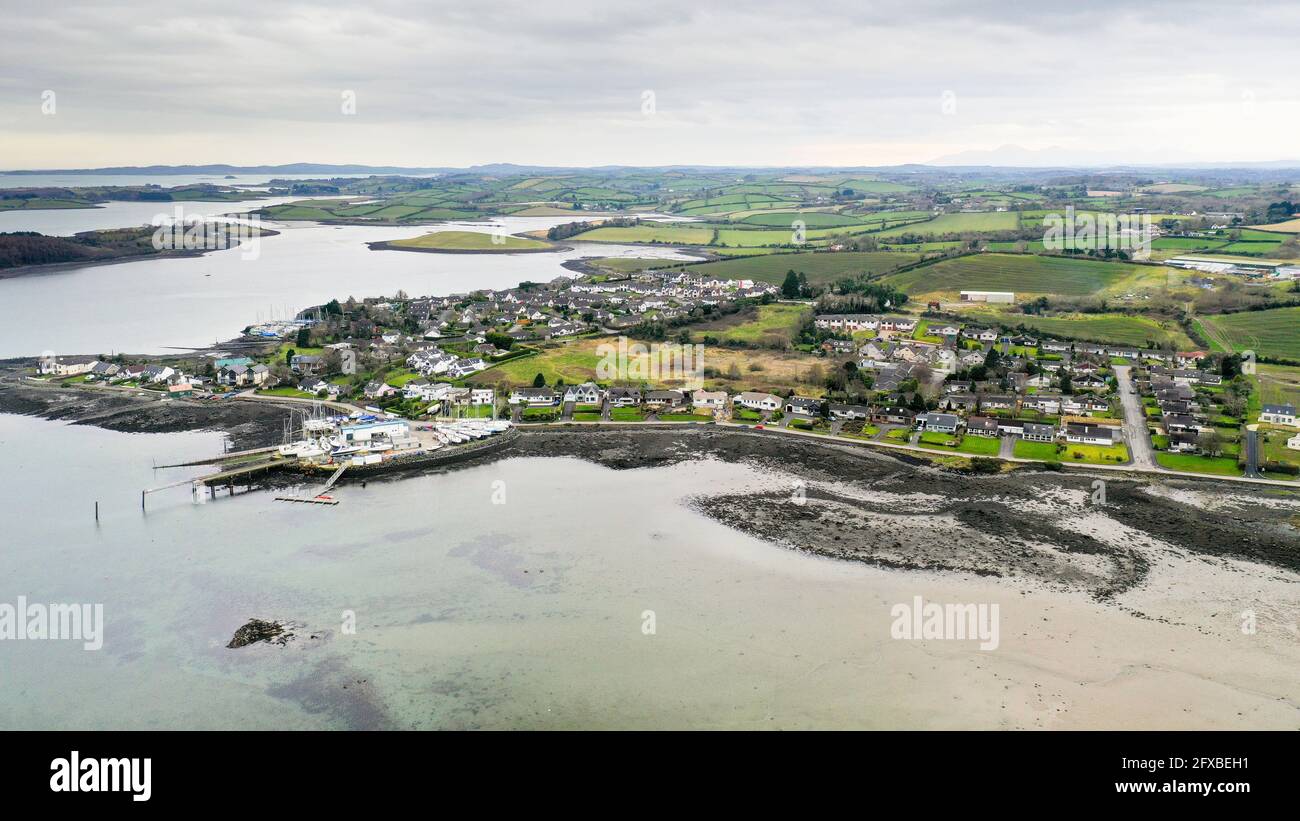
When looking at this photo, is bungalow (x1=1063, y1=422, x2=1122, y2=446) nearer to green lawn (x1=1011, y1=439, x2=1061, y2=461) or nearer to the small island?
green lawn (x1=1011, y1=439, x2=1061, y2=461)

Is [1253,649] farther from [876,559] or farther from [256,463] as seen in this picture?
[256,463]

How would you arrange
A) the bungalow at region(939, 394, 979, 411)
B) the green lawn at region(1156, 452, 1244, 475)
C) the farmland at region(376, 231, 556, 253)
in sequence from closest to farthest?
the green lawn at region(1156, 452, 1244, 475)
the bungalow at region(939, 394, 979, 411)
the farmland at region(376, 231, 556, 253)

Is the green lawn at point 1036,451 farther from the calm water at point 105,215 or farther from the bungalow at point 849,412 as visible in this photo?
the calm water at point 105,215

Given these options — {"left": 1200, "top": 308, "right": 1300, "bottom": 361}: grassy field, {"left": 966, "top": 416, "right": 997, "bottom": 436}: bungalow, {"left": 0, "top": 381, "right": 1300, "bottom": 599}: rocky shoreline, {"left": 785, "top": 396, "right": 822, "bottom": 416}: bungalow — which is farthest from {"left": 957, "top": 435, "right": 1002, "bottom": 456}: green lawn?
{"left": 1200, "top": 308, "right": 1300, "bottom": 361}: grassy field

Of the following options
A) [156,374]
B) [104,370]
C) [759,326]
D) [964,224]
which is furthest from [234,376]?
[964,224]

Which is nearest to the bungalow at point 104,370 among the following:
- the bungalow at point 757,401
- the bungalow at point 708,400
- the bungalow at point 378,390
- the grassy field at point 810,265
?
the bungalow at point 378,390
